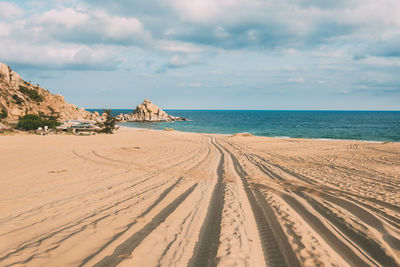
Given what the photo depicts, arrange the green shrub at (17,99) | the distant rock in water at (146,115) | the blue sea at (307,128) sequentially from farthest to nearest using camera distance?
1. the distant rock in water at (146,115)
2. the green shrub at (17,99)
3. the blue sea at (307,128)

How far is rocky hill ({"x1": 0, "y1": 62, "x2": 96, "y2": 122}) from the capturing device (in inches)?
1825

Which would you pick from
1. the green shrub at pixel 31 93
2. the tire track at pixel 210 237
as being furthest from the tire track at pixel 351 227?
the green shrub at pixel 31 93

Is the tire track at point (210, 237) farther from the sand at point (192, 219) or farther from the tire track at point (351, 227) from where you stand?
the tire track at point (351, 227)

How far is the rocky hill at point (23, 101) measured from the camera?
4634 centimetres

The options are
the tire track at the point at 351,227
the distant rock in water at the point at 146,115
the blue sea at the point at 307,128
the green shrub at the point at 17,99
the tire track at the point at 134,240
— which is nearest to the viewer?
the tire track at the point at 134,240

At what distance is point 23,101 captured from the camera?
176 feet

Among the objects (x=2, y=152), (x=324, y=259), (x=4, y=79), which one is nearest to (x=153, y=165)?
(x=324, y=259)

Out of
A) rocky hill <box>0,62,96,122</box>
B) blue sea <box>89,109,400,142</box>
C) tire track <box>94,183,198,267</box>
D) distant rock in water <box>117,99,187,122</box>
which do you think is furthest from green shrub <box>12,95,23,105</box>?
tire track <box>94,183,198,267</box>

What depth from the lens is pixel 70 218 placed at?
502 centimetres

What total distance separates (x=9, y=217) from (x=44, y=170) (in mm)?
5538

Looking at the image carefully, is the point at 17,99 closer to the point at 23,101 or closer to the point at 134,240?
the point at 23,101

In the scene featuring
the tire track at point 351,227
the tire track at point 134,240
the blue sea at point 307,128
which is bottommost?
the tire track at point 351,227

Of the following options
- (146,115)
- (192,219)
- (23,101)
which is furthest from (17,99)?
(192,219)

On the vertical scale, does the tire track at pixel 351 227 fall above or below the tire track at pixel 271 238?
below
